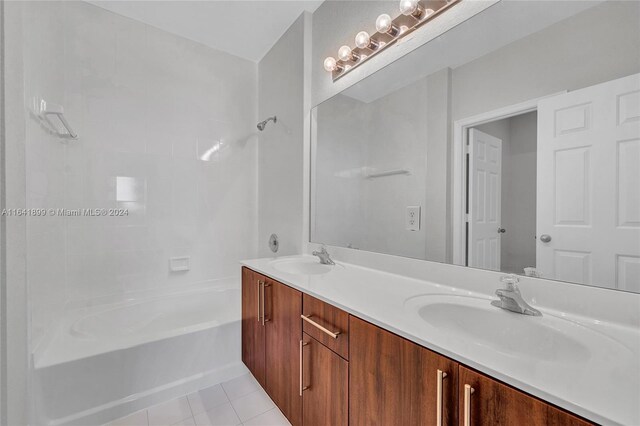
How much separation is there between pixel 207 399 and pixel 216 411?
141 mm

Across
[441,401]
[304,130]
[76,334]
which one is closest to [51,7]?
[304,130]

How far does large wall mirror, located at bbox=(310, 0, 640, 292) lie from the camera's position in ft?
2.41

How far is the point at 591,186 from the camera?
0.77 m

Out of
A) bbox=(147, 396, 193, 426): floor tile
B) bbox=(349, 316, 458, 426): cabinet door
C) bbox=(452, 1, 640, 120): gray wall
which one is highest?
bbox=(452, 1, 640, 120): gray wall

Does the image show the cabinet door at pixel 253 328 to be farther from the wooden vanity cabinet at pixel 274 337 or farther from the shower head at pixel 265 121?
the shower head at pixel 265 121

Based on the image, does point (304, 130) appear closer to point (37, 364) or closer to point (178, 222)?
point (178, 222)

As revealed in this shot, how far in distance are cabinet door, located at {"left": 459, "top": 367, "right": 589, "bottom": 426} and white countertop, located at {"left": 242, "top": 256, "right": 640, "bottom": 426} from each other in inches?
0.7

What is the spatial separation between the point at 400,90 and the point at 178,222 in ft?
6.50

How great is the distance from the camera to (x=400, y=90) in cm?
137

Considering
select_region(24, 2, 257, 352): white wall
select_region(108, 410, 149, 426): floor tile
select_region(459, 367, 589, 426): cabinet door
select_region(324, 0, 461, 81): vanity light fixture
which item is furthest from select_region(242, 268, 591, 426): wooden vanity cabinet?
select_region(324, 0, 461, 81): vanity light fixture

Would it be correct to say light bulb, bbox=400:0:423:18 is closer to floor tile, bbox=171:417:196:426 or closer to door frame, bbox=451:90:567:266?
door frame, bbox=451:90:567:266

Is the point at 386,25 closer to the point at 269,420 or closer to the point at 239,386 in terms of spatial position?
the point at 269,420

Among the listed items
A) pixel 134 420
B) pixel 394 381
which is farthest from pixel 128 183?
pixel 394 381

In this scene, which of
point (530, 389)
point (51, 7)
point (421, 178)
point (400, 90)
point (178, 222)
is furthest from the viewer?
point (178, 222)
